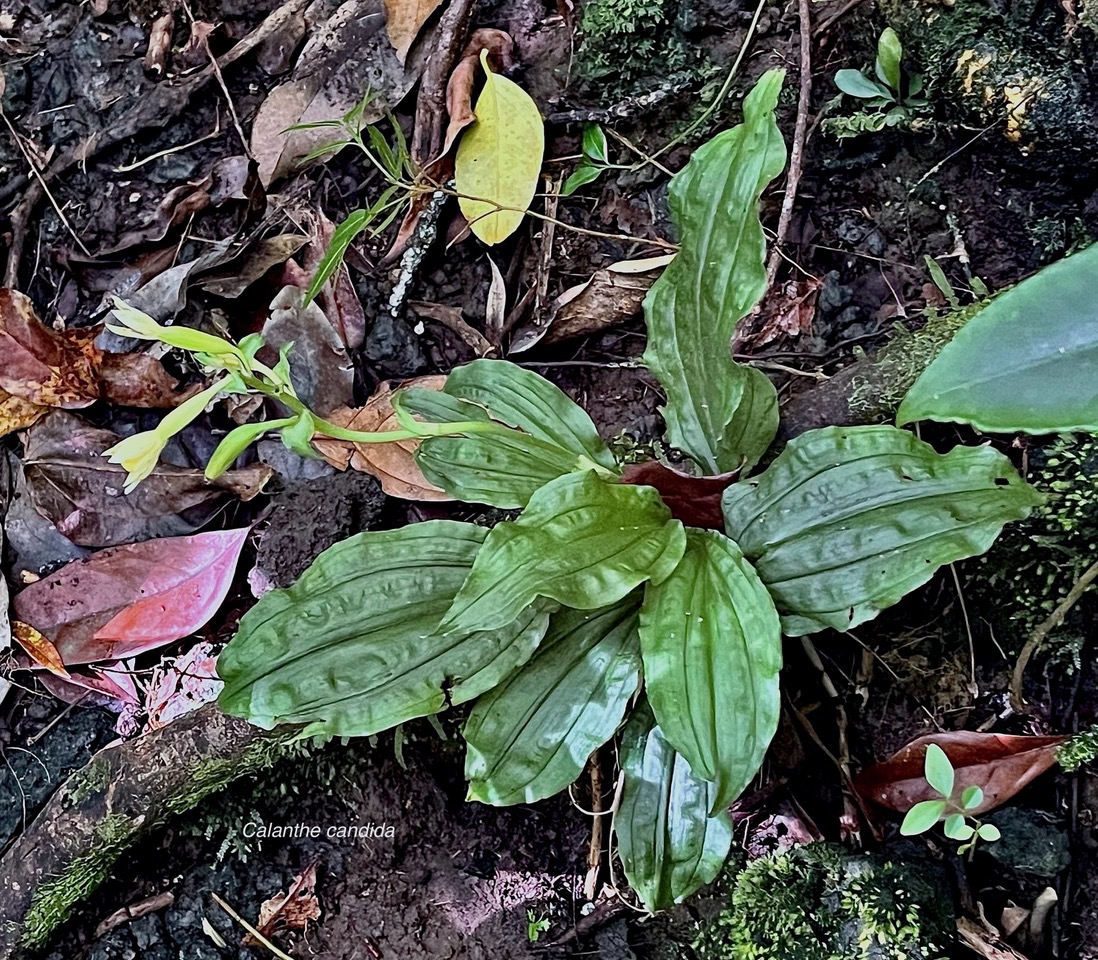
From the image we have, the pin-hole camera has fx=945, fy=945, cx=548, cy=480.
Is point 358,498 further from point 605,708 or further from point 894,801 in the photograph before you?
point 894,801

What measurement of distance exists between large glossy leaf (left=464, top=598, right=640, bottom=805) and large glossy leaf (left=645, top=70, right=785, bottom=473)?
0.30 m

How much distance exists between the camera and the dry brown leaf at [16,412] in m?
1.94

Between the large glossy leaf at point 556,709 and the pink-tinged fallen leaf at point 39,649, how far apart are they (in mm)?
912

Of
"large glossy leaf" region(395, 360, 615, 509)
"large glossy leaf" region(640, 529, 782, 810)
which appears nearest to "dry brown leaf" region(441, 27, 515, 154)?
"large glossy leaf" region(395, 360, 615, 509)

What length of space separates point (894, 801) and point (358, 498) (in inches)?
40.1

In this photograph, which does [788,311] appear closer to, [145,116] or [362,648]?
[362,648]

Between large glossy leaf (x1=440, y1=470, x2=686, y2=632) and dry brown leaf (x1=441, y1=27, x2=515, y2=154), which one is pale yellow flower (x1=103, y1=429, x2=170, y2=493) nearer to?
large glossy leaf (x1=440, y1=470, x2=686, y2=632)

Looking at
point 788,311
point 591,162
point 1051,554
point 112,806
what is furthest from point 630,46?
point 112,806

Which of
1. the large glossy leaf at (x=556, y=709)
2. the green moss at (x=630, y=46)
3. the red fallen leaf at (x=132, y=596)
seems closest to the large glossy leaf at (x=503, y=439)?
the large glossy leaf at (x=556, y=709)

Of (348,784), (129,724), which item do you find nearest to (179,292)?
(129,724)

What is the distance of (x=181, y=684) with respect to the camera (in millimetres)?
1763

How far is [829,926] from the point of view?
132 centimetres

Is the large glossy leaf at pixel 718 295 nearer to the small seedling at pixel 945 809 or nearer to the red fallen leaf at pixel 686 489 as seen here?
the red fallen leaf at pixel 686 489

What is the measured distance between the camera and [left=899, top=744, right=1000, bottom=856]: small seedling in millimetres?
1228
